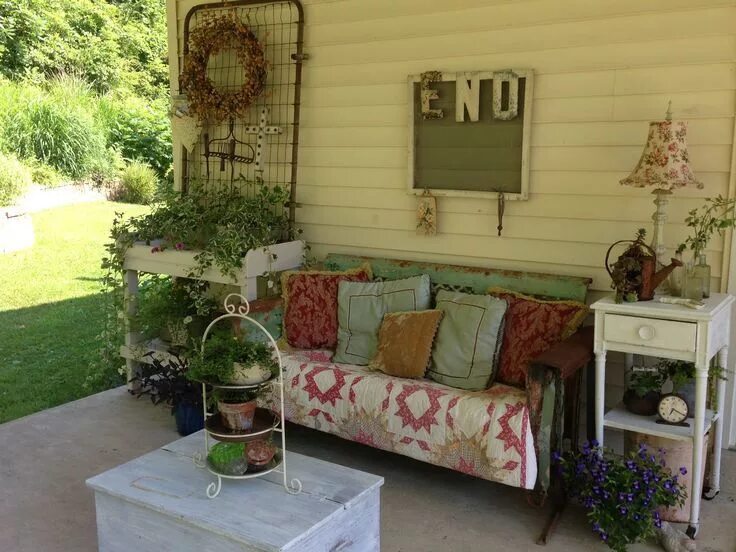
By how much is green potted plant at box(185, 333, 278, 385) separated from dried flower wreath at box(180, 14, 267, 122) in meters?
2.46

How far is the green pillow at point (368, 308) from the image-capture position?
3811 millimetres

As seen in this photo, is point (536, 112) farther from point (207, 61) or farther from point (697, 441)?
point (207, 61)

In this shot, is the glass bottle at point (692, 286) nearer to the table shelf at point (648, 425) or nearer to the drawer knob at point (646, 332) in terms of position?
the drawer knob at point (646, 332)

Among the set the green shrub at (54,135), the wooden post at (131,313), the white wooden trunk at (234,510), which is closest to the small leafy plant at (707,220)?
the white wooden trunk at (234,510)

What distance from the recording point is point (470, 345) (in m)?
3.47

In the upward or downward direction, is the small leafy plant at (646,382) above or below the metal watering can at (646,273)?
below

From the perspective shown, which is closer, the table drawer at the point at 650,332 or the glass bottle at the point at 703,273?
the table drawer at the point at 650,332

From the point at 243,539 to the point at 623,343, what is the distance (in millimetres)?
1619

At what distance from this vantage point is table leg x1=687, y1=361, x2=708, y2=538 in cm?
283

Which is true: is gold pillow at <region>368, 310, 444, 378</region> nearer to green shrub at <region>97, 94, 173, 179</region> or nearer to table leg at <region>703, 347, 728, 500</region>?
table leg at <region>703, 347, 728, 500</region>

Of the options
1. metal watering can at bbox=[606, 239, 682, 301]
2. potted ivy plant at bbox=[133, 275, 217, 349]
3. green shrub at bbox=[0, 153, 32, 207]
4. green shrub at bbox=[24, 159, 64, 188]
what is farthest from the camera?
green shrub at bbox=[24, 159, 64, 188]

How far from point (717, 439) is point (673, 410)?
432 mm

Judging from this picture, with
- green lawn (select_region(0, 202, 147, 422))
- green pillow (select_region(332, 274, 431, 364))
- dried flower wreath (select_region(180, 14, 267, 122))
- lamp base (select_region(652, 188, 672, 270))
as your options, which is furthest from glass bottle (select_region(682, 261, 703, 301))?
green lawn (select_region(0, 202, 147, 422))

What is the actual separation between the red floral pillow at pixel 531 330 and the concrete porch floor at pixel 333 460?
1.78ft
